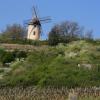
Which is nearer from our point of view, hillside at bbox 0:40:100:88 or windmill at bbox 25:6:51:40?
hillside at bbox 0:40:100:88

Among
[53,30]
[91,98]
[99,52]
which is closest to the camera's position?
[91,98]

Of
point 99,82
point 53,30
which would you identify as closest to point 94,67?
point 99,82

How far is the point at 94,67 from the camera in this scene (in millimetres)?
35219

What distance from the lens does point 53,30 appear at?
74250 millimetres

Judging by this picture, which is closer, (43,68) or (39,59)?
(43,68)

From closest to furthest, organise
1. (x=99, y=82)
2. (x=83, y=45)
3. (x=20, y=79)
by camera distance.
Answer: (x=99, y=82) < (x=20, y=79) < (x=83, y=45)

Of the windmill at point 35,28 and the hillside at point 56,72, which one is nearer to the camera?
the hillside at point 56,72

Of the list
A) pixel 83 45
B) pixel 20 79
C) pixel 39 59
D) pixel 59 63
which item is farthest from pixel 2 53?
pixel 20 79

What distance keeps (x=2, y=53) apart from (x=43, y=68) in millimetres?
17766

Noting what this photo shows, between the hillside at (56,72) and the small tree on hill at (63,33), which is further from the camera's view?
the small tree on hill at (63,33)

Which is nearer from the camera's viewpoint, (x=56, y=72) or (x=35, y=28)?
(x=56, y=72)

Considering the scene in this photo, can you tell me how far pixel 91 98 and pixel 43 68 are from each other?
1717 cm

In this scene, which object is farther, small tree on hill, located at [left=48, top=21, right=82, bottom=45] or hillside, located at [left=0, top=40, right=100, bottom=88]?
small tree on hill, located at [left=48, top=21, right=82, bottom=45]

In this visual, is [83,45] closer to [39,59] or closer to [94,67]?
[39,59]
